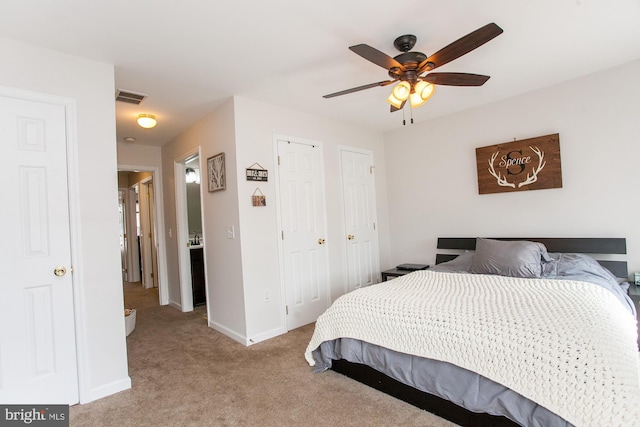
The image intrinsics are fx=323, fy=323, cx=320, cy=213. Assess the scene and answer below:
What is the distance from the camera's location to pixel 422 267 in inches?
163

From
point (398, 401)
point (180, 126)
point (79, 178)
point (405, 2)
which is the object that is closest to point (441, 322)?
point (398, 401)

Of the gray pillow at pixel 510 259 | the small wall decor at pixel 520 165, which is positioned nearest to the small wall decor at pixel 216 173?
the gray pillow at pixel 510 259

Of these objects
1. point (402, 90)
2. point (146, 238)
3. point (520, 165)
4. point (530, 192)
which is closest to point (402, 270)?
point (530, 192)

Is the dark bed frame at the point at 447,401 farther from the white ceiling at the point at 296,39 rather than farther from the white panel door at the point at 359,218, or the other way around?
the white ceiling at the point at 296,39

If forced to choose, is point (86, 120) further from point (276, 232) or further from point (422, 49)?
point (422, 49)

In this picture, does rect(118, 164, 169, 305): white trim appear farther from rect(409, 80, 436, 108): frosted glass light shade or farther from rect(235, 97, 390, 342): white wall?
rect(409, 80, 436, 108): frosted glass light shade

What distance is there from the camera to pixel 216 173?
11.3 feet

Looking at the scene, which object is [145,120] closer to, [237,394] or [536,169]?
[237,394]

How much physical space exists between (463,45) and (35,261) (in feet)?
9.92

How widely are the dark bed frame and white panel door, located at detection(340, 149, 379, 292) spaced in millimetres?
1048

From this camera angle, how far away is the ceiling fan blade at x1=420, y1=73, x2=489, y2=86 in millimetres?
2262

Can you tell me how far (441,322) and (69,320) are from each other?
245 cm

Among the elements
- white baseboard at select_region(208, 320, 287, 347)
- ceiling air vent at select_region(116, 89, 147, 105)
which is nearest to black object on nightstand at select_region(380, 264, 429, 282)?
white baseboard at select_region(208, 320, 287, 347)

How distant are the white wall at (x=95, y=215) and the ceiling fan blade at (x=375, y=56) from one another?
188 cm
